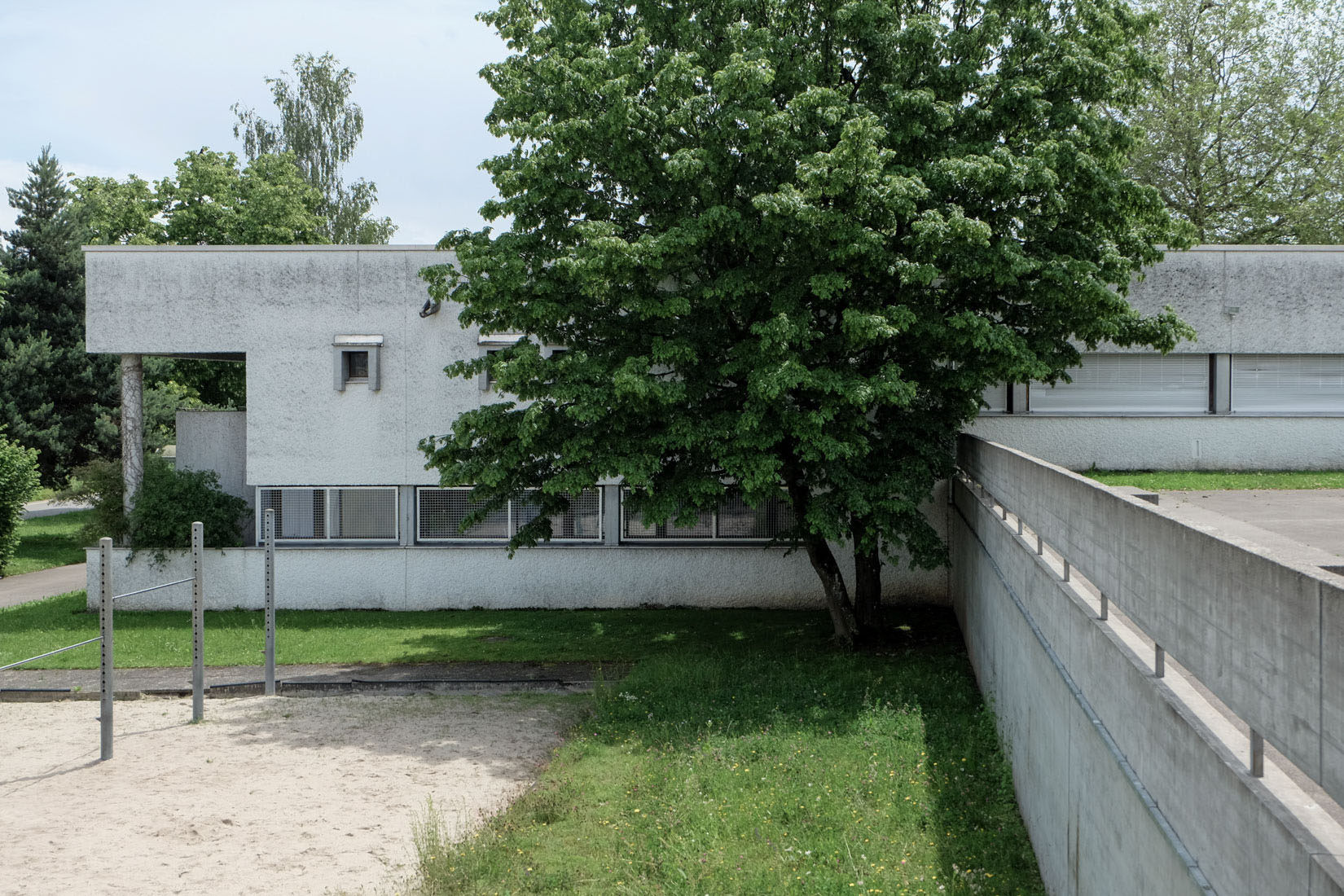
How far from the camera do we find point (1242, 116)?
1266 inches

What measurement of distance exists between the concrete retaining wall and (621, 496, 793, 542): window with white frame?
10500 millimetres

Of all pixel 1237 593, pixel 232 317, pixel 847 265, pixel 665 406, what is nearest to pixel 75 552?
pixel 232 317

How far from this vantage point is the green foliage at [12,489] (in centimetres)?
2461

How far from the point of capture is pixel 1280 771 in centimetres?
352

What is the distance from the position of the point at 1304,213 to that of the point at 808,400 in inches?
930

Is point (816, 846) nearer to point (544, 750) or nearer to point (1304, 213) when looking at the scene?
point (544, 750)

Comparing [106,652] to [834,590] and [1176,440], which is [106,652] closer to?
[834,590]

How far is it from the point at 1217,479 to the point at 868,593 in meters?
6.04

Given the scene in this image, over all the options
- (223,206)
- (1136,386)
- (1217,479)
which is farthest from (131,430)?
(1217,479)

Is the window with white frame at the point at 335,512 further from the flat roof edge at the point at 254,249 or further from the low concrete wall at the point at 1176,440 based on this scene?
the low concrete wall at the point at 1176,440

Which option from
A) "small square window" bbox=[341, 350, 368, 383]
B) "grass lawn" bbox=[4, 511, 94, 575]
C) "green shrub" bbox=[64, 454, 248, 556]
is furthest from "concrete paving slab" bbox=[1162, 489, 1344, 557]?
"grass lawn" bbox=[4, 511, 94, 575]

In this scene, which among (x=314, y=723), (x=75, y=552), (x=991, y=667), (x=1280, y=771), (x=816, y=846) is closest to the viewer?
(x=1280, y=771)

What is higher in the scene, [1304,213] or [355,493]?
[1304,213]

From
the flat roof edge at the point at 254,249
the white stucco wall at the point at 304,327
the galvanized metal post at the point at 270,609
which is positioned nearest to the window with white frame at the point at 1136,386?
the white stucco wall at the point at 304,327
